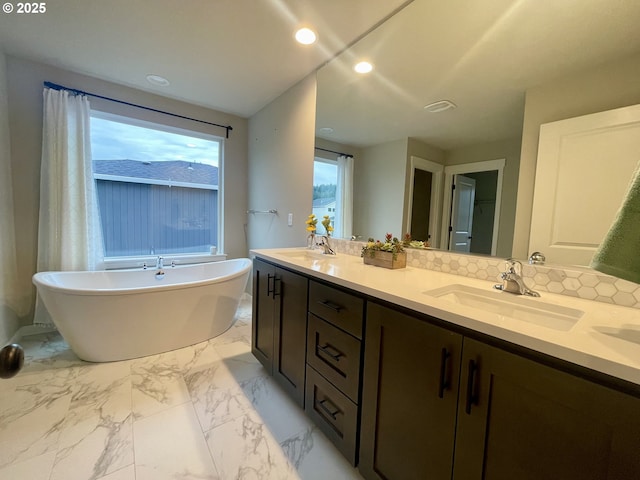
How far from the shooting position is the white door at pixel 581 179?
948 millimetres

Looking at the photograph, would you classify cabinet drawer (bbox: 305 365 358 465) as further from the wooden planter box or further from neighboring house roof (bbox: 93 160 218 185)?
neighboring house roof (bbox: 93 160 218 185)

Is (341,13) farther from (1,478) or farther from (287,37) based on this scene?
(1,478)

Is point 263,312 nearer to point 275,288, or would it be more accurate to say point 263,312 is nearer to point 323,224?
point 275,288

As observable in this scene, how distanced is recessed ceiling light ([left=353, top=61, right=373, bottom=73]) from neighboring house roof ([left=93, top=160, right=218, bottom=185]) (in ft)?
7.40

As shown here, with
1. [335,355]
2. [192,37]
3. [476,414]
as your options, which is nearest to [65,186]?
[192,37]

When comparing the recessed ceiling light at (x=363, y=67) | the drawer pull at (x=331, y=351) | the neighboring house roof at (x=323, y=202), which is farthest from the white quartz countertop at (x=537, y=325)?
the recessed ceiling light at (x=363, y=67)

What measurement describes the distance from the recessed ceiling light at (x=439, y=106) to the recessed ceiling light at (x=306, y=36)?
100 centimetres

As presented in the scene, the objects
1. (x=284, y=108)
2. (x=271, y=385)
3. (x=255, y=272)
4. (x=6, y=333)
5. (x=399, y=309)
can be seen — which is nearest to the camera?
(x=399, y=309)

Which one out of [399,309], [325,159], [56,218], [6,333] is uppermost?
[325,159]

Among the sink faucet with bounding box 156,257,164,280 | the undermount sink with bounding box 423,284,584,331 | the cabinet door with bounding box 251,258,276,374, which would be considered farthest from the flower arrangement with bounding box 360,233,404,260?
the sink faucet with bounding box 156,257,164,280

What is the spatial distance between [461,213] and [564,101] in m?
0.60

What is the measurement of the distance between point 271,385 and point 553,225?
187 centimetres

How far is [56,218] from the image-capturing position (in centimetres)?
240

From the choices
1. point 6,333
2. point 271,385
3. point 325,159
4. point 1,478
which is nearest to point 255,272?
point 271,385
